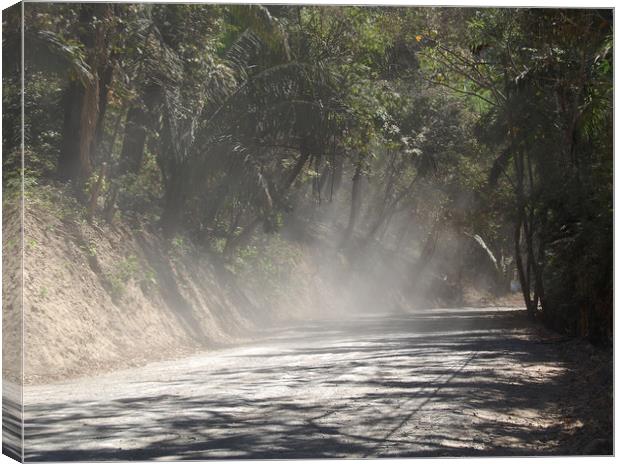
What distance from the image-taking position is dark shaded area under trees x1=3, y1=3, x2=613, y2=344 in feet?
28.1

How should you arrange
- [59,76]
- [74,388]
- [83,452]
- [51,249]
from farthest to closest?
[51,249]
[59,76]
[74,388]
[83,452]

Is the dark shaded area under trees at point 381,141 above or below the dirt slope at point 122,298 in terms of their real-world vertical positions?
above

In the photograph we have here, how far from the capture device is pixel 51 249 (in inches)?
376

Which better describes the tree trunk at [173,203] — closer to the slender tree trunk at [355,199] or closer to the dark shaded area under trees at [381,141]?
A: the dark shaded area under trees at [381,141]

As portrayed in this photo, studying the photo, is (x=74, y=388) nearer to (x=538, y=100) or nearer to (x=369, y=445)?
(x=369, y=445)

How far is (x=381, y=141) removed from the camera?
8.60m

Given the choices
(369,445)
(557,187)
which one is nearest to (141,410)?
(369,445)

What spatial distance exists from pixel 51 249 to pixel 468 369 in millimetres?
4139

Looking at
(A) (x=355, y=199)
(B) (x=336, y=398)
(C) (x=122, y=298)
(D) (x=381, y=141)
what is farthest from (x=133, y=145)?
(B) (x=336, y=398)

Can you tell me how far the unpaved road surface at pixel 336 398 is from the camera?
7125mm

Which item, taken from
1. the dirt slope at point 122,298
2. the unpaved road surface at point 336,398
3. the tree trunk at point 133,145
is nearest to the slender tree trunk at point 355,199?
the unpaved road surface at point 336,398

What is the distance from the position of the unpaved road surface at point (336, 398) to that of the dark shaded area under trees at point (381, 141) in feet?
2.19

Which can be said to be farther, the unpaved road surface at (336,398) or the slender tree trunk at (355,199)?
the slender tree trunk at (355,199)

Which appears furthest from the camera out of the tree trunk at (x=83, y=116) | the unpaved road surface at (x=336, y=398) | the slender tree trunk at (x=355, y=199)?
the slender tree trunk at (x=355, y=199)
